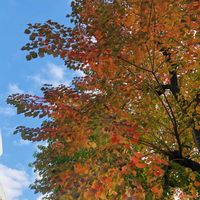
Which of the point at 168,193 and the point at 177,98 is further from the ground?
the point at 177,98

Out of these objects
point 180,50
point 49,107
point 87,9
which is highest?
point 87,9

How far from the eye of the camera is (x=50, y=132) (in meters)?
6.75

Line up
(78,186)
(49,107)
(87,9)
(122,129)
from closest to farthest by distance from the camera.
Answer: (122,129), (78,186), (49,107), (87,9)

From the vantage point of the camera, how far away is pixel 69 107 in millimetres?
6414

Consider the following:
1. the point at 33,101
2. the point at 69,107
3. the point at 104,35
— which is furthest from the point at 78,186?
the point at 104,35

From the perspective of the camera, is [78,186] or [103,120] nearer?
[103,120]

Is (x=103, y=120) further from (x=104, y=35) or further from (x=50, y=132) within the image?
(x=50, y=132)

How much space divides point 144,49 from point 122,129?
1.85 m

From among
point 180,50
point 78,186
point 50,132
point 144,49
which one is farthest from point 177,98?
point 78,186

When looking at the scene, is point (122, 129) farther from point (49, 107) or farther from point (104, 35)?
point (49, 107)

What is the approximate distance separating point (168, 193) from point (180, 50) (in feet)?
20.3

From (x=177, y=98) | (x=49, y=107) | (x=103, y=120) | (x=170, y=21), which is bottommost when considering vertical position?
(x=103, y=120)

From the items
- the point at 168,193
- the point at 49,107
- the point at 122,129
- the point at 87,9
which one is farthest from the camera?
the point at 168,193

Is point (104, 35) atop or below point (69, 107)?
atop
